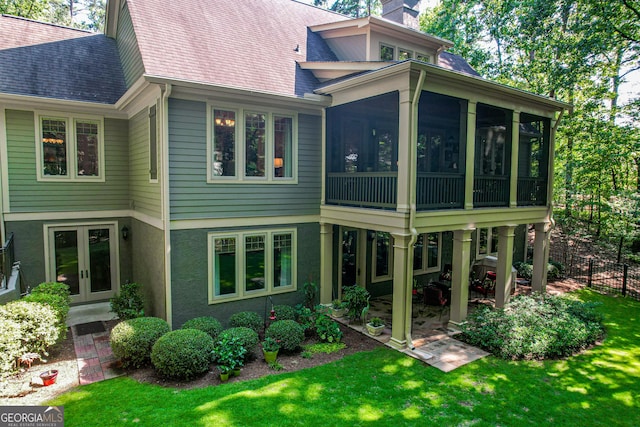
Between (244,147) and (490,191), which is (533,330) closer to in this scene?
(490,191)

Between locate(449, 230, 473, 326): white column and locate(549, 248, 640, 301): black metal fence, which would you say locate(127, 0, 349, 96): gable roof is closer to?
locate(449, 230, 473, 326): white column

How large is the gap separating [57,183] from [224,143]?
5178 millimetres

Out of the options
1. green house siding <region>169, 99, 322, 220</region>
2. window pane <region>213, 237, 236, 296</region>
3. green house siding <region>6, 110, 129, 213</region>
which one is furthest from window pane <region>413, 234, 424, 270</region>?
green house siding <region>6, 110, 129, 213</region>

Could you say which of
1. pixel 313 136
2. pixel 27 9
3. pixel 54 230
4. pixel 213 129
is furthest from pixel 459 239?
pixel 27 9

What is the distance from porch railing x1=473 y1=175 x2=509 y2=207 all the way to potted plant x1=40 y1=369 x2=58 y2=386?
389 inches

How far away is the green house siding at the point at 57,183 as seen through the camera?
967 centimetres

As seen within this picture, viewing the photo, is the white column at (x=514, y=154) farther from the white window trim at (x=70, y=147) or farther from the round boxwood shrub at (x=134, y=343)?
the white window trim at (x=70, y=147)

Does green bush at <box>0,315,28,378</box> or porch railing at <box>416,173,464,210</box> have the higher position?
porch railing at <box>416,173,464,210</box>

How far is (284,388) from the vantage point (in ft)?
21.3

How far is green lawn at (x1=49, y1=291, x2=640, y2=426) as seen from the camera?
5664mm

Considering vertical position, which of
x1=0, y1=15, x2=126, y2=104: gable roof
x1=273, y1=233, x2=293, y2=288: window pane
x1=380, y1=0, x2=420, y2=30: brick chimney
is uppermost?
x1=380, y1=0, x2=420, y2=30: brick chimney

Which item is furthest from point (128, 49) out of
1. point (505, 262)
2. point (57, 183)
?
point (505, 262)

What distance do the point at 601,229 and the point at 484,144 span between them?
9912 mm

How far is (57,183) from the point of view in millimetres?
10234
